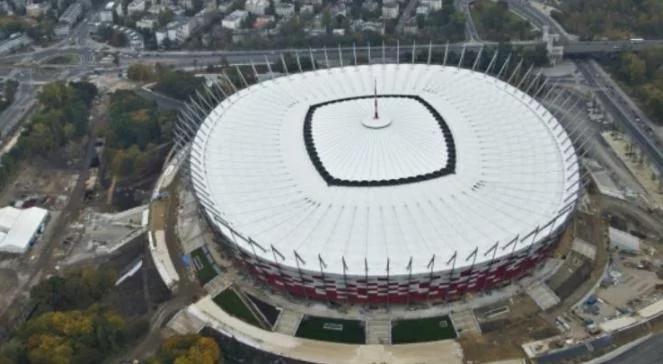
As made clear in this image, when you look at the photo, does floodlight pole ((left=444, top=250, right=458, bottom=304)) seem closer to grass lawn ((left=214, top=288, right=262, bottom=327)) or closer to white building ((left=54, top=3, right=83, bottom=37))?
grass lawn ((left=214, top=288, right=262, bottom=327))

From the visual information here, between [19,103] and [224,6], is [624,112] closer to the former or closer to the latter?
[224,6]

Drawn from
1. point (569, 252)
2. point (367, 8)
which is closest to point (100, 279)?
point (569, 252)

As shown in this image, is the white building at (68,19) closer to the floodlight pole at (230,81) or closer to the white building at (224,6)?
the white building at (224,6)

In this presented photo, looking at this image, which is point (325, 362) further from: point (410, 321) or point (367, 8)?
point (367, 8)

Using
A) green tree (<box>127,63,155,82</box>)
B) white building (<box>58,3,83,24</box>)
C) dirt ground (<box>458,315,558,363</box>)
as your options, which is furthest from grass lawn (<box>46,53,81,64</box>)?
dirt ground (<box>458,315,558,363</box>)

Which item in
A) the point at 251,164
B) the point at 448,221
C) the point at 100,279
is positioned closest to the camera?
the point at 448,221

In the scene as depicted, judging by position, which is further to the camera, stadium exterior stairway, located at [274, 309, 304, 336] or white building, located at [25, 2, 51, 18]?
white building, located at [25, 2, 51, 18]
